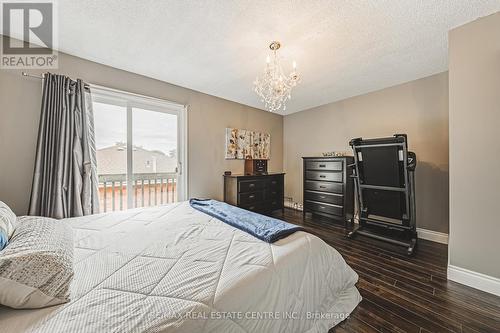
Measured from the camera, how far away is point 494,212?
160 centimetres

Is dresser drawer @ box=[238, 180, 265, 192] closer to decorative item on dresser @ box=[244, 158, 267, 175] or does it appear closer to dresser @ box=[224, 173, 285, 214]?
dresser @ box=[224, 173, 285, 214]

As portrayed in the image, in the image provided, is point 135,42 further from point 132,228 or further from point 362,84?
point 362,84

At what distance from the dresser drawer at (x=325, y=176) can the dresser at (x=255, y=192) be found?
2.06ft

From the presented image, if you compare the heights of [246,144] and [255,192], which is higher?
[246,144]

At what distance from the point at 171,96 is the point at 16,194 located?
2.10m

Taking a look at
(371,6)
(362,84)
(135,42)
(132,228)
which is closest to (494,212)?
(371,6)

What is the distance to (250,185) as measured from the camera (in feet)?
11.5

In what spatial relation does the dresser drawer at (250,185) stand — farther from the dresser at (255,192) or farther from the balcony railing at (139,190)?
the balcony railing at (139,190)

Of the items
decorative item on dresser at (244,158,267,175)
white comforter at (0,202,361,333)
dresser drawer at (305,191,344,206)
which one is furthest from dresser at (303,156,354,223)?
white comforter at (0,202,361,333)

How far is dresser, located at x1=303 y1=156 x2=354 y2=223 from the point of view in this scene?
323 cm

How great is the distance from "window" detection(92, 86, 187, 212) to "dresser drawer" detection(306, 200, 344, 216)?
2.36 metres

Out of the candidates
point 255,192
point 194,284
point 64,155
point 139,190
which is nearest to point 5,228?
point 194,284

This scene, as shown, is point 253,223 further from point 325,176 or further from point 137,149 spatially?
point 325,176

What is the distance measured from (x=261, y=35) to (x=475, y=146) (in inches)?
86.9
